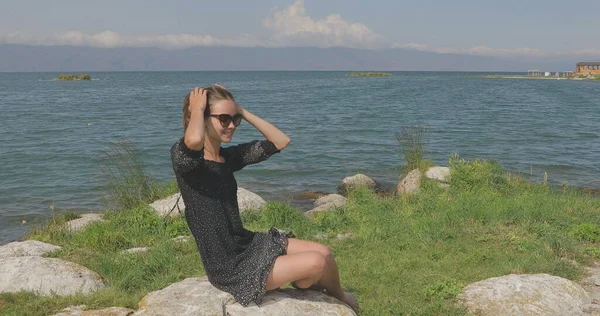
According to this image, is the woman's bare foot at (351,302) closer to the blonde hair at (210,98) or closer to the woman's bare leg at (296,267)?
the woman's bare leg at (296,267)

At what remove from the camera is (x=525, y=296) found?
6.18 meters

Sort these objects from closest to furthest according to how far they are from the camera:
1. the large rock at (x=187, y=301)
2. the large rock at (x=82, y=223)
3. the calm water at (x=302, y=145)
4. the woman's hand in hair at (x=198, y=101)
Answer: the woman's hand in hair at (x=198, y=101) → the large rock at (x=187, y=301) → the large rock at (x=82, y=223) → the calm water at (x=302, y=145)

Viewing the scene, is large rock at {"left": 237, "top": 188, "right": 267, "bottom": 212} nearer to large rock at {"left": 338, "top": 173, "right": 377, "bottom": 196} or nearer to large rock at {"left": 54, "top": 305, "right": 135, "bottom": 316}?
large rock at {"left": 338, "top": 173, "right": 377, "bottom": 196}

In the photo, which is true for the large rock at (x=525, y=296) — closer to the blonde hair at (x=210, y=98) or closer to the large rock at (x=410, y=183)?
the blonde hair at (x=210, y=98)

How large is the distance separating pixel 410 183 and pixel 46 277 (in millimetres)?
10602

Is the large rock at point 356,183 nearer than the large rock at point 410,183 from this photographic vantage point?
No

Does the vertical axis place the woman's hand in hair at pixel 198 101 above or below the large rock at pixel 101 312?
above

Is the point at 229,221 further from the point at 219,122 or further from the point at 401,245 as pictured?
the point at 401,245

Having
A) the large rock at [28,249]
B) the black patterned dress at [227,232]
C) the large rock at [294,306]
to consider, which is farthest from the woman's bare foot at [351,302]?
the large rock at [28,249]

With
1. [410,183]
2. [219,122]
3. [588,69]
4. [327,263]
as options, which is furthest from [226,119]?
[588,69]

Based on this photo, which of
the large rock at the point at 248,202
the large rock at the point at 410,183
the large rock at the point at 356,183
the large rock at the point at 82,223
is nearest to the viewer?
the large rock at the point at 82,223

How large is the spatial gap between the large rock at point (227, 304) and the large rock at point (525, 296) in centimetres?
232

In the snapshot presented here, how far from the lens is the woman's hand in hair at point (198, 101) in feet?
13.3

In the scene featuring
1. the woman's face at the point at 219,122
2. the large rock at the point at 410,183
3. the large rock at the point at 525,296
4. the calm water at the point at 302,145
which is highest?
the woman's face at the point at 219,122
